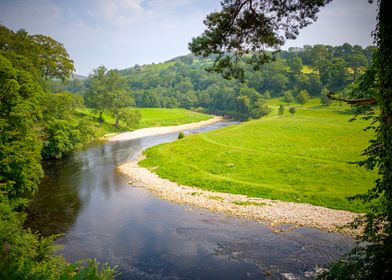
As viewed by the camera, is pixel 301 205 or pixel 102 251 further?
pixel 301 205

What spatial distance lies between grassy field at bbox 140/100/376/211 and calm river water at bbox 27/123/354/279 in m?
7.12

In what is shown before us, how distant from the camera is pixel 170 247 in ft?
71.6

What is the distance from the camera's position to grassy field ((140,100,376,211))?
31.5m

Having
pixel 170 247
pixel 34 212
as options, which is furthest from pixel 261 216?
pixel 34 212

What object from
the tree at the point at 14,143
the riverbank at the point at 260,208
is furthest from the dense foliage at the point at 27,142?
the riverbank at the point at 260,208

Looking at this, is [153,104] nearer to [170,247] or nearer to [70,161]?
[70,161]

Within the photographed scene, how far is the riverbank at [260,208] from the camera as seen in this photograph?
991 inches

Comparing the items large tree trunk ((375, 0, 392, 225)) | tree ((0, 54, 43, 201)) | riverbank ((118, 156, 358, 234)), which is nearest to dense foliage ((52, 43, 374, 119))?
tree ((0, 54, 43, 201))

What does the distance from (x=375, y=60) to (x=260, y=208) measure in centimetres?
2112

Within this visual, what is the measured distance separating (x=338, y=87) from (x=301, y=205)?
97334 millimetres

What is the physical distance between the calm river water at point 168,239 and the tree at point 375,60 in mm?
9401

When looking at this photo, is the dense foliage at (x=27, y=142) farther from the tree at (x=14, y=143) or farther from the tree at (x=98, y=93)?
the tree at (x=98, y=93)

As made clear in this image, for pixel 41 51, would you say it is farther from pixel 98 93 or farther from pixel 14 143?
pixel 14 143

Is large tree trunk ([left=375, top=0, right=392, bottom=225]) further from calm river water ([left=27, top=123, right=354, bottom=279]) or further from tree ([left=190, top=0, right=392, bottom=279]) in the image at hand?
calm river water ([left=27, top=123, right=354, bottom=279])
